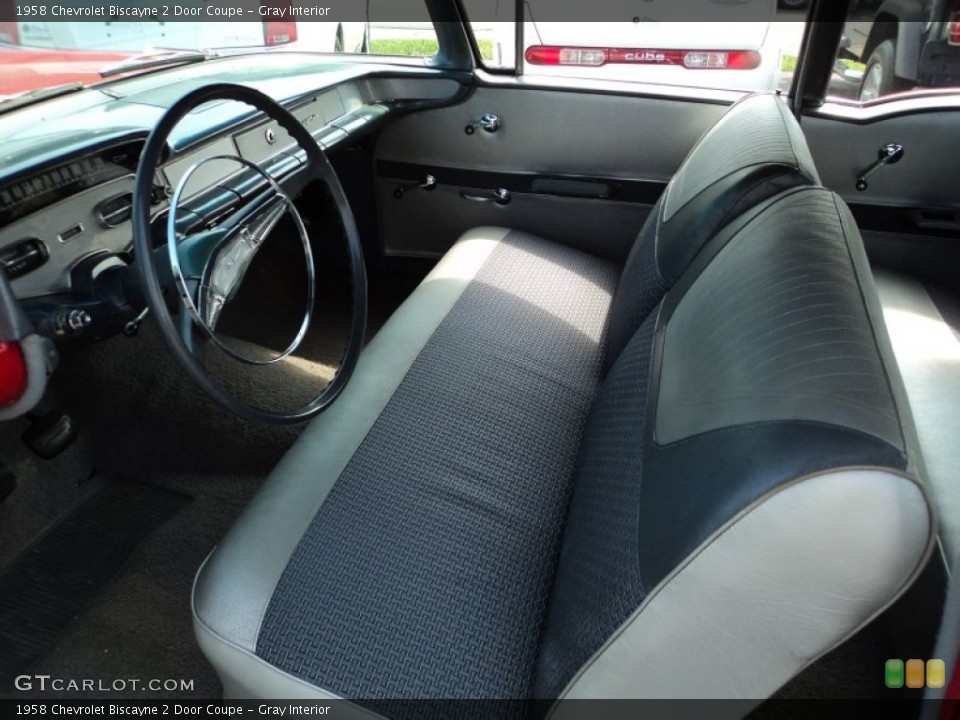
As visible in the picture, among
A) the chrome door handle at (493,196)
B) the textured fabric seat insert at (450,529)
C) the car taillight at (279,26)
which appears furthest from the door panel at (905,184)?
the car taillight at (279,26)

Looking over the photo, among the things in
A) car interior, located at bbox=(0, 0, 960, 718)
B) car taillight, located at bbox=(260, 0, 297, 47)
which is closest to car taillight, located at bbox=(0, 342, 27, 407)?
car interior, located at bbox=(0, 0, 960, 718)

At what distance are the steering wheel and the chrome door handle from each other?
1054mm

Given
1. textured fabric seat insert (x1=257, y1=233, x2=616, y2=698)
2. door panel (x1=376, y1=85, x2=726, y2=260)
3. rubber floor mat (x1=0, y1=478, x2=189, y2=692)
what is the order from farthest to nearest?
1. door panel (x1=376, y1=85, x2=726, y2=260)
2. rubber floor mat (x1=0, y1=478, x2=189, y2=692)
3. textured fabric seat insert (x1=257, y1=233, x2=616, y2=698)

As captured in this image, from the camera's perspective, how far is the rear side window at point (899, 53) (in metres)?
2.06

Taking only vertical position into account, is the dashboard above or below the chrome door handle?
above

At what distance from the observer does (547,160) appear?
235 cm

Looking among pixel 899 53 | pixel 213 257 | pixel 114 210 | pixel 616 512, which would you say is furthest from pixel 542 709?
pixel 899 53

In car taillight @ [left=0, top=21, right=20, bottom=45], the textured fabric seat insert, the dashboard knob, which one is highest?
car taillight @ [left=0, top=21, right=20, bottom=45]

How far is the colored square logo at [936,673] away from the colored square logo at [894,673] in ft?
0.68

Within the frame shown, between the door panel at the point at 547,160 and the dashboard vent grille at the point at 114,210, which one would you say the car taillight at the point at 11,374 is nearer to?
the dashboard vent grille at the point at 114,210

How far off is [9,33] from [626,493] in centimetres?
162

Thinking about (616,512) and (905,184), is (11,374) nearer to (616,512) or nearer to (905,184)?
(616,512)

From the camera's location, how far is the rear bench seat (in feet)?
2.14

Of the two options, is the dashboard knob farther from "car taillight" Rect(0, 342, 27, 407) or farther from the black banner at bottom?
the black banner at bottom
